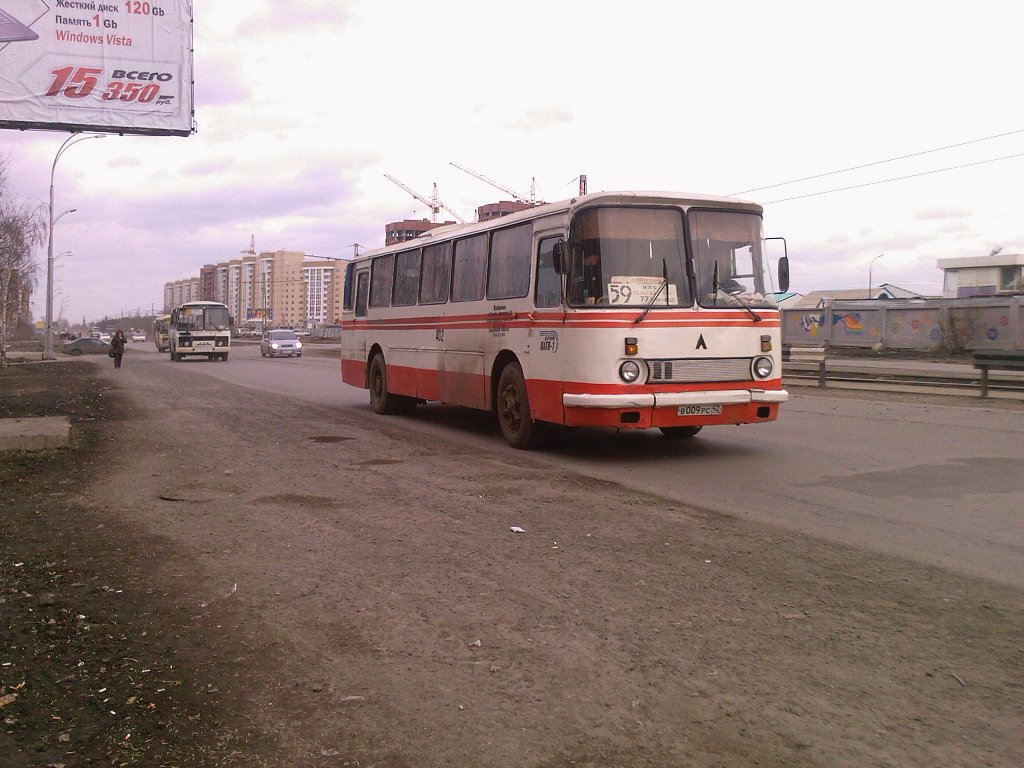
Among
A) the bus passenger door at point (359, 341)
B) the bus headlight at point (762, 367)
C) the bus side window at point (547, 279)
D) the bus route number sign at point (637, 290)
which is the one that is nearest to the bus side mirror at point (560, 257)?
the bus side window at point (547, 279)

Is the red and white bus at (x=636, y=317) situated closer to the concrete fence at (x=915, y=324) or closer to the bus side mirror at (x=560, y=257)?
the bus side mirror at (x=560, y=257)

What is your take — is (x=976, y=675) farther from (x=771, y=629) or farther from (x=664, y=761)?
(x=664, y=761)

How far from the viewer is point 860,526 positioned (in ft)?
22.0

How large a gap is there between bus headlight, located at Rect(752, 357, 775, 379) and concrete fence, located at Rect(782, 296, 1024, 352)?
3000 centimetres

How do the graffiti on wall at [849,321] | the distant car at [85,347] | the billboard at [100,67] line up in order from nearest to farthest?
the billboard at [100,67] < the graffiti on wall at [849,321] < the distant car at [85,347]

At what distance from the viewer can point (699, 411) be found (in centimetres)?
981

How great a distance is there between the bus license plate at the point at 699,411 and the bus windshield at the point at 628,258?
117 centimetres

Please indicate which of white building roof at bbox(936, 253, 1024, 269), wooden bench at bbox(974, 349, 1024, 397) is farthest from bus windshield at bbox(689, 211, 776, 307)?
white building roof at bbox(936, 253, 1024, 269)

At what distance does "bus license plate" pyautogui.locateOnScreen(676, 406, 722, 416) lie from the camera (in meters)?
9.75

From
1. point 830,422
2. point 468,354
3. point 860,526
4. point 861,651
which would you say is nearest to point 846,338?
point 830,422

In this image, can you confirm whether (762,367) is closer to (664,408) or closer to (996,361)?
(664,408)

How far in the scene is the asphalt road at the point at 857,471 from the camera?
6.42 m

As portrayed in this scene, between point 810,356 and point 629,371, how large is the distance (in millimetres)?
16998

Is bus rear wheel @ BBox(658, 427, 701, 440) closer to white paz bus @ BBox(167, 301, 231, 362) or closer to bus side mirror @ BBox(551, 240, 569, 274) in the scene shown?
bus side mirror @ BBox(551, 240, 569, 274)
